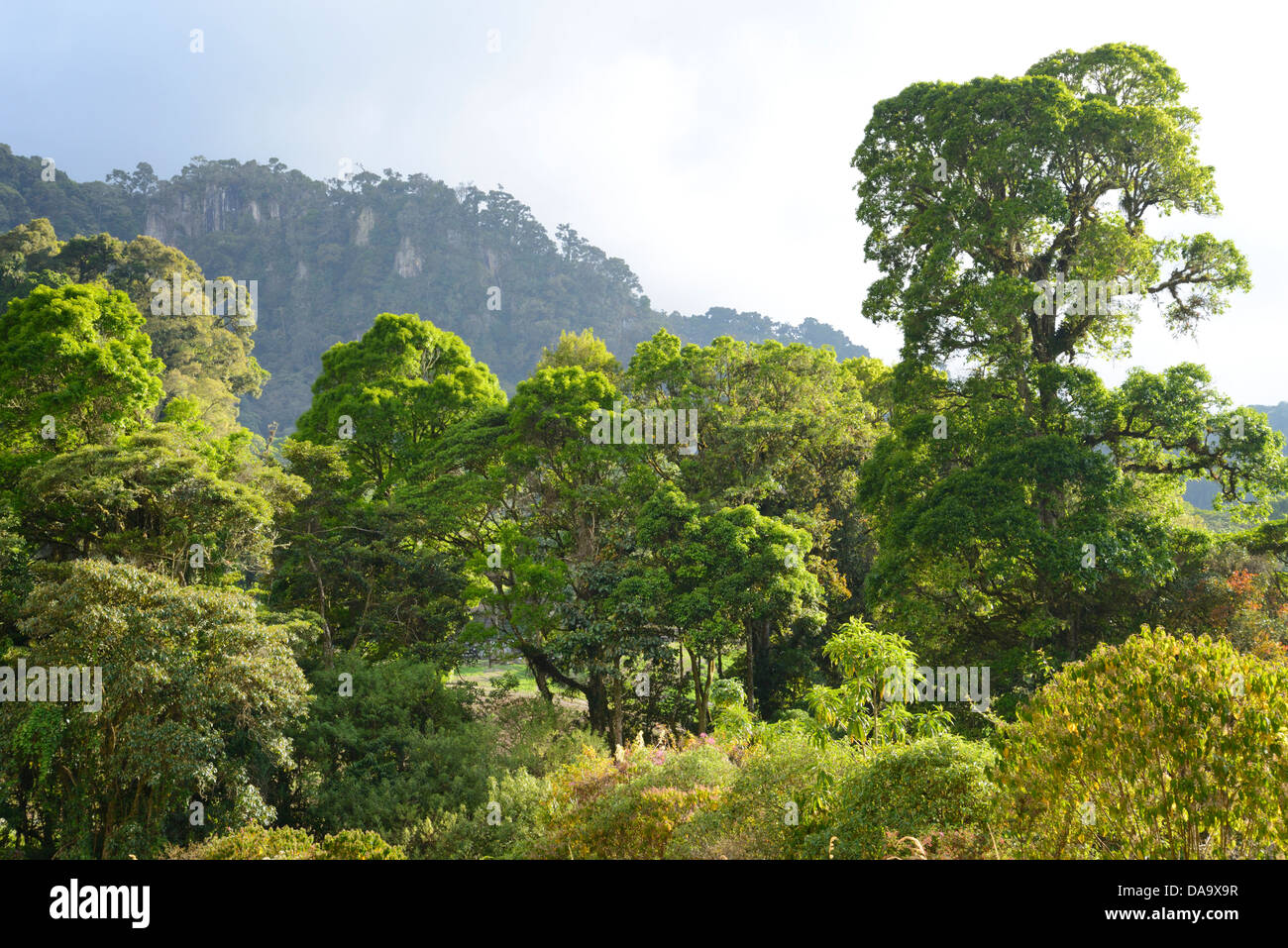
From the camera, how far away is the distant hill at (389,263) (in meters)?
100

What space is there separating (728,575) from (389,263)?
10678 cm

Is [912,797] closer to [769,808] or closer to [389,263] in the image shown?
[769,808]

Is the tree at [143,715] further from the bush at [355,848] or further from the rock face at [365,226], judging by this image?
the rock face at [365,226]

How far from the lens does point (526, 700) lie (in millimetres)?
14953

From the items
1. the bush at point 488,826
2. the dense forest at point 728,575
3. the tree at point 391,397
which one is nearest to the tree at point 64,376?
the dense forest at point 728,575

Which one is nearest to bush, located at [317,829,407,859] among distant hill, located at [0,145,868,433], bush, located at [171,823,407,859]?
bush, located at [171,823,407,859]

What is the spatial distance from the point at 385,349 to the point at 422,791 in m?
12.7

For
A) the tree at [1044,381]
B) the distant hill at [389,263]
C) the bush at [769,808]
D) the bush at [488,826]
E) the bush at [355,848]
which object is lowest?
the bush at [488,826]

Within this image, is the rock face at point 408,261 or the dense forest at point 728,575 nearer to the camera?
the dense forest at point 728,575

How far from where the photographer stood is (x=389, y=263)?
11006 centimetres

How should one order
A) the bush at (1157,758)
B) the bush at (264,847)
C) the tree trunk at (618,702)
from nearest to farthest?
the bush at (1157,758)
the bush at (264,847)
the tree trunk at (618,702)

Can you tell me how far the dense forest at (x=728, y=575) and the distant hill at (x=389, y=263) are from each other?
7749cm

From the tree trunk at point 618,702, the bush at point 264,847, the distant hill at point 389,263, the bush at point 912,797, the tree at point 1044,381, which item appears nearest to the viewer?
the bush at point 912,797

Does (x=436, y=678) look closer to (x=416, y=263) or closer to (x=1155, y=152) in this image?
(x=1155, y=152)
